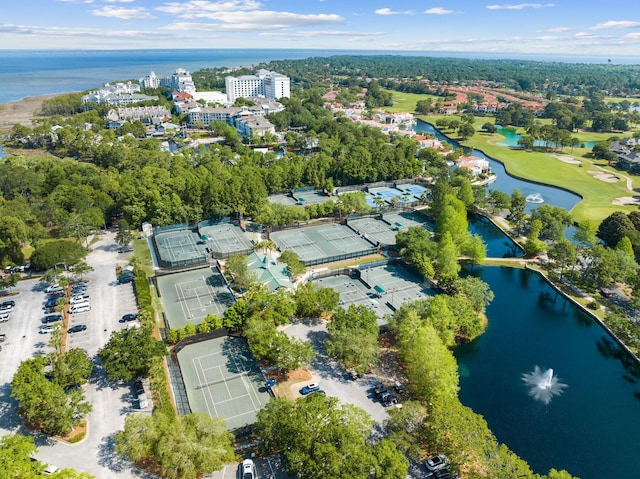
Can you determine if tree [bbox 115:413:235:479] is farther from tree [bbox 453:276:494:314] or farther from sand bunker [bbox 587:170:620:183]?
sand bunker [bbox 587:170:620:183]

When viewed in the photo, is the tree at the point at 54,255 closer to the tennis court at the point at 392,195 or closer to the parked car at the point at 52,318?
the parked car at the point at 52,318

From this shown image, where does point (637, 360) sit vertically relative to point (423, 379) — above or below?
below

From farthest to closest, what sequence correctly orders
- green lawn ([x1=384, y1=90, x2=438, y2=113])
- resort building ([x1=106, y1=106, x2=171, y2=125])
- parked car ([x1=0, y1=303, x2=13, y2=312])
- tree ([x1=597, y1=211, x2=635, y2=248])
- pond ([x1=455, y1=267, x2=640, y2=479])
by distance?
1. green lawn ([x1=384, y1=90, x2=438, y2=113])
2. resort building ([x1=106, y1=106, x2=171, y2=125])
3. tree ([x1=597, y1=211, x2=635, y2=248])
4. parked car ([x1=0, y1=303, x2=13, y2=312])
5. pond ([x1=455, y1=267, x2=640, y2=479])

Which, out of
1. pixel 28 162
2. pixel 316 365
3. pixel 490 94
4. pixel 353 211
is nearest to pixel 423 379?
pixel 316 365

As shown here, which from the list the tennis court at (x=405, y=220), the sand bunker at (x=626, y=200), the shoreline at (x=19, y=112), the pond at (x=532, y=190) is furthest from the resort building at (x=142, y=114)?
the sand bunker at (x=626, y=200)

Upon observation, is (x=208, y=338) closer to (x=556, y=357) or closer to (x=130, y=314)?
(x=130, y=314)

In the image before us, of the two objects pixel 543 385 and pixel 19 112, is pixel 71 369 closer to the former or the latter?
pixel 543 385

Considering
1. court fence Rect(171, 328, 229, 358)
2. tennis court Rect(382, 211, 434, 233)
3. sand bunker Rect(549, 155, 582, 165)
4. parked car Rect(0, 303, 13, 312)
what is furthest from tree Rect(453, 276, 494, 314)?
sand bunker Rect(549, 155, 582, 165)
